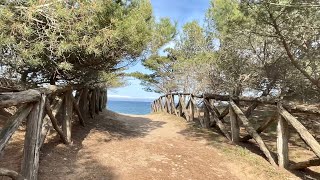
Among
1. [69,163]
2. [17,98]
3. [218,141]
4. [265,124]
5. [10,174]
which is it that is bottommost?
[218,141]

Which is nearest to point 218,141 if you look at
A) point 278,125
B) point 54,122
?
point 278,125

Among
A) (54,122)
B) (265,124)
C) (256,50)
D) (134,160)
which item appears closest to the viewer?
(54,122)

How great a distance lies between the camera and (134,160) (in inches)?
226

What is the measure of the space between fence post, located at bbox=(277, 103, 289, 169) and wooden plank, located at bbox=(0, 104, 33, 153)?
4524 mm

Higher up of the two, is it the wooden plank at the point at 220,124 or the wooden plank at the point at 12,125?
the wooden plank at the point at 12,125

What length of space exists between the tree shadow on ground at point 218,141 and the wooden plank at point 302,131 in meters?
0.72

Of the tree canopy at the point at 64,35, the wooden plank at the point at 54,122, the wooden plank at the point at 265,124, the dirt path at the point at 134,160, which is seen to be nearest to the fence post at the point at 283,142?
the wooden plank at the point at 265,124

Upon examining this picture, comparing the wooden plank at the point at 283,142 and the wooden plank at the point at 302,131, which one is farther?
the wooden plank at the point at 283,142

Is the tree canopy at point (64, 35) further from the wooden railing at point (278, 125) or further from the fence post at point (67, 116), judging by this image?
the wooden railing at point (278, 125)

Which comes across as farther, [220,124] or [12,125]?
[220,124]

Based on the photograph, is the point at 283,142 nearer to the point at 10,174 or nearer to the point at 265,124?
the point at 265,124

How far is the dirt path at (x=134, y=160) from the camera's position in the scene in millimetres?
4953

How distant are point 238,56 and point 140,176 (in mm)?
9195

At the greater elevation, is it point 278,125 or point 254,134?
point 278,125
